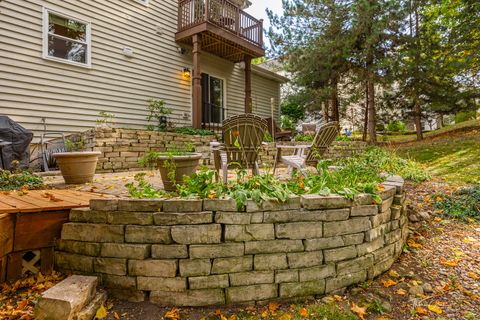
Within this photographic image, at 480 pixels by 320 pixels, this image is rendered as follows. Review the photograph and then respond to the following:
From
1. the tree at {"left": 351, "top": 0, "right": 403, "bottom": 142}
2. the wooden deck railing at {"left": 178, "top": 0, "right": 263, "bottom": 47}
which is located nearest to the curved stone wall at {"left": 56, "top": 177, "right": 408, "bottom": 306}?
the wooden deck railing at {"left": 178, "top": 0, "right": 263, "bottom": 47}

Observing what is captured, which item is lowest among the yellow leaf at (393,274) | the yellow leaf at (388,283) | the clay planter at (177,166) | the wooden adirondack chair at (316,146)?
the yellow leaf at (388,283)

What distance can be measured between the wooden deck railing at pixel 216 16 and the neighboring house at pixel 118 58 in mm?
28

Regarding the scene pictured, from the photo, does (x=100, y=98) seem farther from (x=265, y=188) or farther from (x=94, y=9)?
(x=265, y=188)

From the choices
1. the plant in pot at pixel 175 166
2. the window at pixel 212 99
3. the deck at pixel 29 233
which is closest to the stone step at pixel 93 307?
the deck at pixel 29 233

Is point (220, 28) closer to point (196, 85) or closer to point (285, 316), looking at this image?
point (196, 85)

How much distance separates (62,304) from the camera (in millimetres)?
1524

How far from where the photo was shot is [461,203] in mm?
3545

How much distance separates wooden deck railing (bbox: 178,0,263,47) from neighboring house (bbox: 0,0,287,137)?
28 mm

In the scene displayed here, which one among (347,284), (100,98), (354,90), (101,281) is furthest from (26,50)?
(354,90)

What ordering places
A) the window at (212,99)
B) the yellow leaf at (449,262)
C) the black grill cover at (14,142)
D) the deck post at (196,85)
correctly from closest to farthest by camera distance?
the yellow leaf at (449,262), the black grill cover at (14,142), the deck post at (196,85), the window at (212,99)

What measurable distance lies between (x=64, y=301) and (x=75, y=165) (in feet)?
7.51

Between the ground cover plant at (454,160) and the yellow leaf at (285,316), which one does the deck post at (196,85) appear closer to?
the ground cover plant at (454,160)

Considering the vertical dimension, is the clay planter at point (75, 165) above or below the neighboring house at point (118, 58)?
below

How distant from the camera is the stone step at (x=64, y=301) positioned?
1.52 metres
